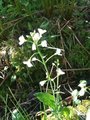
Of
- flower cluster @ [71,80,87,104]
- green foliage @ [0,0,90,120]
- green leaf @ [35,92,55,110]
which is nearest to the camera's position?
flower cluster @ [71,80,87,104]

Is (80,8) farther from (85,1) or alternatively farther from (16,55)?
(16,55)

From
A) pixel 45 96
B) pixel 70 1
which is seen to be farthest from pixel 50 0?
pixel 45 96

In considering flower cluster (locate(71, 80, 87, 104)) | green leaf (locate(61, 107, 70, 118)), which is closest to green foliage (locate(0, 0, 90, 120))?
green leaf (locate(61, 107, 70, 118))

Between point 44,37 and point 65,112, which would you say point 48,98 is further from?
point 44,37

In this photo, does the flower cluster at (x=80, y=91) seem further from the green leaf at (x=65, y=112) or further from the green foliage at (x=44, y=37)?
the green foliage at (x=44, y=37)

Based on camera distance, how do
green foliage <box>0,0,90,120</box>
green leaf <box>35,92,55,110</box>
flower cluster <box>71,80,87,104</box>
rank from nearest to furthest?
Answer: flower cluster <box>71,80,87,104</box> < green leaf <box>35,92,55,110</box> < green foliage <box>0,0,90,120</box>

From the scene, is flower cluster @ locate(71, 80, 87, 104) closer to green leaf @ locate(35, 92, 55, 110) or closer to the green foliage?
green leaf @ locate(35, 92, 55, 110)

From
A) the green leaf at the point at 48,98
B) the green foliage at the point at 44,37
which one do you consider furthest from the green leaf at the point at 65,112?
the green foliage at the point at 44,37

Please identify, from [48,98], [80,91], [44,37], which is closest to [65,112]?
[48,98]

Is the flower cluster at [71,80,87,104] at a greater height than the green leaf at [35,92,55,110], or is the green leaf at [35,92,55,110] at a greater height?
the flower cluster at [71,80,87,104]

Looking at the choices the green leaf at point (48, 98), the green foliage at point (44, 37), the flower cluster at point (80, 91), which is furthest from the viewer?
the green foliage at point (44, 37)

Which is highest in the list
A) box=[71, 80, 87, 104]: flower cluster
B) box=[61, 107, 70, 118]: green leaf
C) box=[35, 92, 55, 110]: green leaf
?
box=[71, 80, 87, 104]: flower cluster
